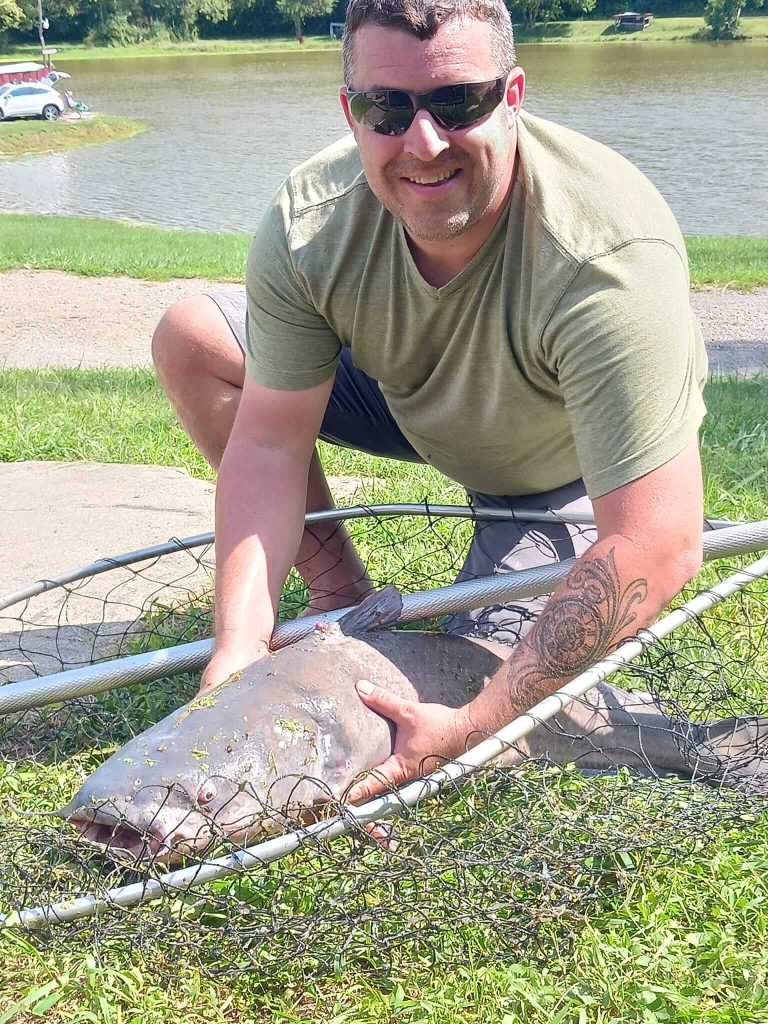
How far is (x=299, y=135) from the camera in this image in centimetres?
2859

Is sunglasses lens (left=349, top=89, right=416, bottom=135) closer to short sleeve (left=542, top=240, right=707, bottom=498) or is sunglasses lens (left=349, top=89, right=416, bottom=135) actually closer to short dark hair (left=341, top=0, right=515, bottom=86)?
short dark hair (left=341, top=0, right=515, bottom=86)

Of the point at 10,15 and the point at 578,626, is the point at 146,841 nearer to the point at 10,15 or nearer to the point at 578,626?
the point at 578,626

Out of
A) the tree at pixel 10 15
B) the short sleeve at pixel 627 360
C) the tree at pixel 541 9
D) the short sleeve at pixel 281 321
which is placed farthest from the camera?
the tree at pixel 541 9

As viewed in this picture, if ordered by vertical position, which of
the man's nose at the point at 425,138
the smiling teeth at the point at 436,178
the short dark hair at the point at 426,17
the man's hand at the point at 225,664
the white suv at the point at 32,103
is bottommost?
the man's hand at the point at 225,664

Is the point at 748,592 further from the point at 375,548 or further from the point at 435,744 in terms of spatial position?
the point at 435,744

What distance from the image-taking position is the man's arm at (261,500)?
275 centimetres

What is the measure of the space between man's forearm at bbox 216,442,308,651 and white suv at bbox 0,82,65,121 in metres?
37.3

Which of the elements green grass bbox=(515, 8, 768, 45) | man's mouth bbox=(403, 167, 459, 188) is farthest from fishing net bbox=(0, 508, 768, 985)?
green grass bbox=(515, 8, 768, 45)

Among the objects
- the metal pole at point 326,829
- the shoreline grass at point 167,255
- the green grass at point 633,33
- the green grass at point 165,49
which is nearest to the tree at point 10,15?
the green grass at point 165,49

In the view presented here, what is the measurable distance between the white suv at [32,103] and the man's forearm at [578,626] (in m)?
38.1

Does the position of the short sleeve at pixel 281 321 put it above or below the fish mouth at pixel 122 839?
above

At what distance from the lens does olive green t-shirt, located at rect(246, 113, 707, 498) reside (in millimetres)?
2305

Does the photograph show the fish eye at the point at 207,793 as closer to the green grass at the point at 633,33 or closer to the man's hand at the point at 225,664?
the man's hand at the point at 225,664

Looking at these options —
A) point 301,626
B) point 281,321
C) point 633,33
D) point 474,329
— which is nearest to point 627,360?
point 474,329
